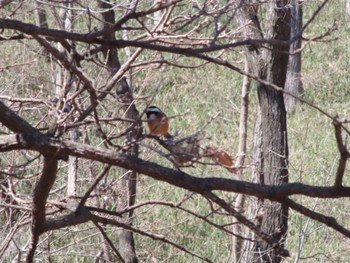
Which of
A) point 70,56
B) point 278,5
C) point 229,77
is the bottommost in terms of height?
point 70,56

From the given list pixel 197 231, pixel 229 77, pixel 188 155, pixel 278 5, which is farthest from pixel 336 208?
pixel 229 77

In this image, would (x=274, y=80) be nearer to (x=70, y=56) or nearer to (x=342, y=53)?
(x=70, y=56)

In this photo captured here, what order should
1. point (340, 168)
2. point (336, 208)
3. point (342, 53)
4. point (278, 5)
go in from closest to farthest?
point (340, 168), point (278, 5), point (336, 208), point (342, 53)

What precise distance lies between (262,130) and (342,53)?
11984 mm

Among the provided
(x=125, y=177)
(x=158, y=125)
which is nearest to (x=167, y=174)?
(x=158, y=125)

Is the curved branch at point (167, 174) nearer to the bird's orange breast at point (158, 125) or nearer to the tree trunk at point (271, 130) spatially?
the bird's orange breast at point (158, 125)

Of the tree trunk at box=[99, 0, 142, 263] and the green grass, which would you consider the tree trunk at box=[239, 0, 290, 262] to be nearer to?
the green grass

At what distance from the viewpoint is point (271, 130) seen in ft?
19.2

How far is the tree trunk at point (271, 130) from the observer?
5.56 metres

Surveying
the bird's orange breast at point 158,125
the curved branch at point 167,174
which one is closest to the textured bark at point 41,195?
the curved branch at point 167,174

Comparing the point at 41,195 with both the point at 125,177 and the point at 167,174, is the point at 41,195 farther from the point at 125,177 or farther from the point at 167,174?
the point at 125,177

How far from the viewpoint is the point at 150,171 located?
2227mm

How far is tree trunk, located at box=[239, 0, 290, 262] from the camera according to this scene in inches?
219

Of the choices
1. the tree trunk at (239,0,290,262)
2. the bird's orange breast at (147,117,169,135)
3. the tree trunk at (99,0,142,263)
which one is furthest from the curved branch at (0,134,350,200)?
the tree trunk at (239,0,290,262)
